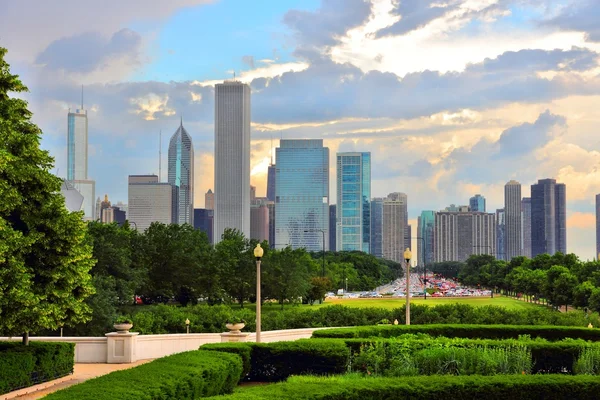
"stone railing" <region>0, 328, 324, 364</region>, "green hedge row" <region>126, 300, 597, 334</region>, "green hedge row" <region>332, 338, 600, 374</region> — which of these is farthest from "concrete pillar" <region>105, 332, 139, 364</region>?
"green hedge row" <region>126, 300, 597, 334</region>

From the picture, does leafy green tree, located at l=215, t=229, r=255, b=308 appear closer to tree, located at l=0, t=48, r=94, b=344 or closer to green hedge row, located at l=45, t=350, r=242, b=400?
tree, located at l=0, t=48, r=94, b=344

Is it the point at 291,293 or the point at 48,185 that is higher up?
the point at 48,185

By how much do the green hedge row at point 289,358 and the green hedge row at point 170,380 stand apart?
5.64ft

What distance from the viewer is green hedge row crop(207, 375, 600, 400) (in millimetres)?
13984

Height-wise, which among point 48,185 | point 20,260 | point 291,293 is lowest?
point 291,293

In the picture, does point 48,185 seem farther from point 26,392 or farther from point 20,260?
point 26,392

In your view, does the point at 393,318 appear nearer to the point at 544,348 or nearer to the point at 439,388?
the point at 544,348

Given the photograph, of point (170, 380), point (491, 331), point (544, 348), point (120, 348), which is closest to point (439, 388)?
point (170, 380)

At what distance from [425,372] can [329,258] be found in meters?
163

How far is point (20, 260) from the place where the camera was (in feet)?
73.3

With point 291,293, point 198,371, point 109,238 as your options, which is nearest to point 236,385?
point 198,371

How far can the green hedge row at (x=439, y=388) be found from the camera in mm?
13984

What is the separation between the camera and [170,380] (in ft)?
51.5

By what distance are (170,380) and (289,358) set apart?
6.93m
